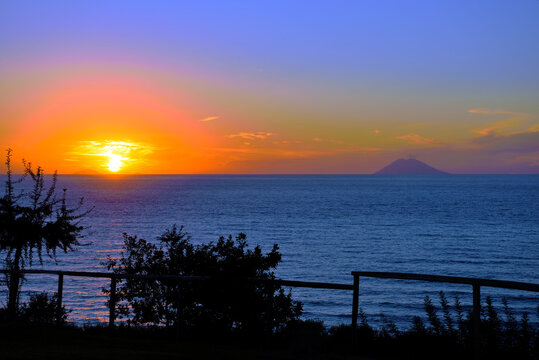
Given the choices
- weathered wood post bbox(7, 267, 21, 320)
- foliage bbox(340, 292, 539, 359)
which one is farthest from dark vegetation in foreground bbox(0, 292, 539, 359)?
weathered wood post bbox(7, 267, 21, 320)

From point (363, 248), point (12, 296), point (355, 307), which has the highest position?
point (355, 307)

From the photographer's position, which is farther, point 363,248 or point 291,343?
point 363,248

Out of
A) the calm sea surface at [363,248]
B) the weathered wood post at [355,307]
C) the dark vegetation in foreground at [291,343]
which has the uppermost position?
the weathered wood post at [355,307]

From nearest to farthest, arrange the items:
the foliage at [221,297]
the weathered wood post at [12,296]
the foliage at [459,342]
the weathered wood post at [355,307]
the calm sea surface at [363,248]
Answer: the foliage at [459,342], the weathered wood post at [355,307], the foliage at [221,297], the weathered wood post at [12,296], the calm sea surface at [363,248]

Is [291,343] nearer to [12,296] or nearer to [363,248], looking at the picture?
[12,296]

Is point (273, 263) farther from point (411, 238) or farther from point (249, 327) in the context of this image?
point (411, 238)

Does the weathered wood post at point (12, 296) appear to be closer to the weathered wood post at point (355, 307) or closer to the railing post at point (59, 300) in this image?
the railing post at point (59, 300)

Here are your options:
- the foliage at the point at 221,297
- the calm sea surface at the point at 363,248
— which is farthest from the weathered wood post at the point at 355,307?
the calm sea surface at the point at 363,248

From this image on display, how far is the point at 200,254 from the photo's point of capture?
13.1 metres

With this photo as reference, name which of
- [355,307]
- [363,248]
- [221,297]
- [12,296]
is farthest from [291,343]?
[363,248]

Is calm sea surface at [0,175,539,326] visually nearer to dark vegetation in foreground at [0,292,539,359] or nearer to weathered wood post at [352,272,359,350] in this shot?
dark vegetation in foreground at [0,292,539,359]

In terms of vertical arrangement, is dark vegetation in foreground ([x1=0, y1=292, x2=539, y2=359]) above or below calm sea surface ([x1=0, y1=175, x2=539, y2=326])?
above

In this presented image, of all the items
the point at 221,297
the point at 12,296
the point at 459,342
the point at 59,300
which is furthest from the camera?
the point at 12,296

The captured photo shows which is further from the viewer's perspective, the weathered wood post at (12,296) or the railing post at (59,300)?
the weathered wood post at (12,296)
